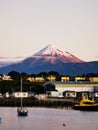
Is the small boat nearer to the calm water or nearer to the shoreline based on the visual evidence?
the calm water

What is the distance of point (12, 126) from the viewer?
5344 centimetres

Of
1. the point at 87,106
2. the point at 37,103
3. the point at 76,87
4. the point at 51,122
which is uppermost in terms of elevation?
the point at 76,87

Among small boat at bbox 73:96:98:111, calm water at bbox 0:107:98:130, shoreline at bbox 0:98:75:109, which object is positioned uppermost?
shoreline at bbox 0:98:75:109

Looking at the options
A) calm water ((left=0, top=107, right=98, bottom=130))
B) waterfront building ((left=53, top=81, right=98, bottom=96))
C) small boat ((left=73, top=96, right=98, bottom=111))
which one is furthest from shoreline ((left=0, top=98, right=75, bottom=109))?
waterfront building ((left=53, top=81, right=98, bottom=96))

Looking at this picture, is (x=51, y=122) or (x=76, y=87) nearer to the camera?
(x=51, y=122)

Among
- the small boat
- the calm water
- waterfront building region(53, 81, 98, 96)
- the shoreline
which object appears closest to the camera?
the calm water

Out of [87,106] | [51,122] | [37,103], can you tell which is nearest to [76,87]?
[37,103]

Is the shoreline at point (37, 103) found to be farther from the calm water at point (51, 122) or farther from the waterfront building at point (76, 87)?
the waterfront building at point (76, 87)

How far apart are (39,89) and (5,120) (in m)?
49.1

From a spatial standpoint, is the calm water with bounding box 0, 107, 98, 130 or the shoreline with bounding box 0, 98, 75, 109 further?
the shoreline with bounding box 0, 98, 75, 109

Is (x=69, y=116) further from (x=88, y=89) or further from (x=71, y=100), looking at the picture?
(x=88, y=89)

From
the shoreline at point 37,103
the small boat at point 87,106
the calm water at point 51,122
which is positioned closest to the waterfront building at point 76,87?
the shoreline at point 37,103

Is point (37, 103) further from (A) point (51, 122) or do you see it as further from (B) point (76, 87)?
(A) point (51, 122)

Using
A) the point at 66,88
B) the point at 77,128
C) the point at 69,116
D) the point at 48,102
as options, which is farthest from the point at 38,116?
the point at 66,88
